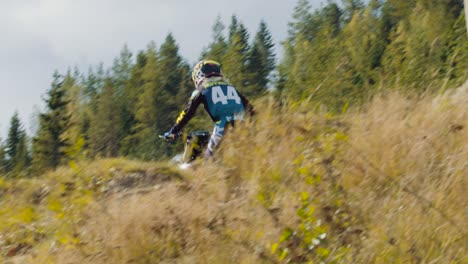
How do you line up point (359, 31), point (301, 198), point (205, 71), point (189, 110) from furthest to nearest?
point (359, 31)
point (205, 71)
point (189, 110)
point (301, 198)

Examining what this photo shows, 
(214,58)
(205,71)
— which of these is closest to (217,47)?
(214,58)

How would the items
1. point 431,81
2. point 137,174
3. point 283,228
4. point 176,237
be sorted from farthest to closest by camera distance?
point 137,174 < point 431,81 < point 176,237 < point 283,228

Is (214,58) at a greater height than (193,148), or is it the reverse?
(214,58)

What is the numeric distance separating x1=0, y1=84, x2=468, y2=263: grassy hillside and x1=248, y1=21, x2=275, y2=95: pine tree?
2000 inches

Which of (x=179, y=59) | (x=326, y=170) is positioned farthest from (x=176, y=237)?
(x=179, y=59)

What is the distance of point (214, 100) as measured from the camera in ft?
25.5

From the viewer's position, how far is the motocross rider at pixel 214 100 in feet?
25.1

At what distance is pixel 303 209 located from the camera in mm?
3707

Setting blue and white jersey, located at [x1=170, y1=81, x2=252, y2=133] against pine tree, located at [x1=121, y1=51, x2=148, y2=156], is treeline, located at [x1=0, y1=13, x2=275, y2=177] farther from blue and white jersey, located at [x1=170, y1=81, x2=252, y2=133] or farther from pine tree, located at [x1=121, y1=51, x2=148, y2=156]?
blue and white jersey, located at [x1=170, y1=81, x2=252, y2=133]

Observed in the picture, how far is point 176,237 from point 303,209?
0.74 m

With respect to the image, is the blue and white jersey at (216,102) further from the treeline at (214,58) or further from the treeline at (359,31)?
the treeline at (214,58)

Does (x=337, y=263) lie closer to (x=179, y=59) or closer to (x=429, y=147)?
(x=429, y=147)

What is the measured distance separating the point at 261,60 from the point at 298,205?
2996 inches

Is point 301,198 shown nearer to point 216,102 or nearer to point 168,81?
point 216,102
